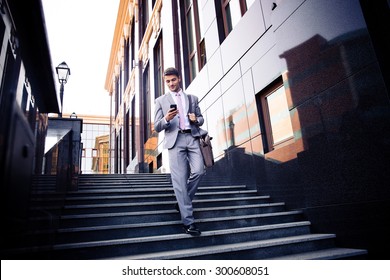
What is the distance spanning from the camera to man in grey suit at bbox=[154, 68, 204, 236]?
3.36 m

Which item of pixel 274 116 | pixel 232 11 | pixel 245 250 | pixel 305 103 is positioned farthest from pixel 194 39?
pixel 245 250

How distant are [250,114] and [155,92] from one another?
828cm

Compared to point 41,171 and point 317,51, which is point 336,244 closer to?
point 317,51

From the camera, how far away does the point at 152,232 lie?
348cm

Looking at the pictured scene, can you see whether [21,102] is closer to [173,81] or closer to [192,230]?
[173,81]

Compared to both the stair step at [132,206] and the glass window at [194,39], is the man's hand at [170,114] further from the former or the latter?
the glass window at [194,39]

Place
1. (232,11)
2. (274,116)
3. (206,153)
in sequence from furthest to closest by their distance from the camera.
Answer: (232,11)
(274,116)
(206,153)

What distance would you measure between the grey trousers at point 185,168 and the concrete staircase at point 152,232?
409 millimetres

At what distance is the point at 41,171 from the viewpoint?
2723mm

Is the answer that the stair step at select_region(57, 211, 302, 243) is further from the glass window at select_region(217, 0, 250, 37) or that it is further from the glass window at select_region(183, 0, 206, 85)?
the glass window at select_region(183, 0, 206, 85)

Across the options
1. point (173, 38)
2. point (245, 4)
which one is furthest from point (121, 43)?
point (245, 4)

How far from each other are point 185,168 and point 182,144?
0.30m

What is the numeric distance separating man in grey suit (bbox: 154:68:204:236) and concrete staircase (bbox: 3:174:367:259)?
14.6 inches

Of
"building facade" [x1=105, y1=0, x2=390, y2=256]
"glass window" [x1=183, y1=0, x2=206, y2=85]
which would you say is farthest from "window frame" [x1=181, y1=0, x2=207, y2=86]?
"building facade" [x1=105, y1=0, x2=390, y2=256]
